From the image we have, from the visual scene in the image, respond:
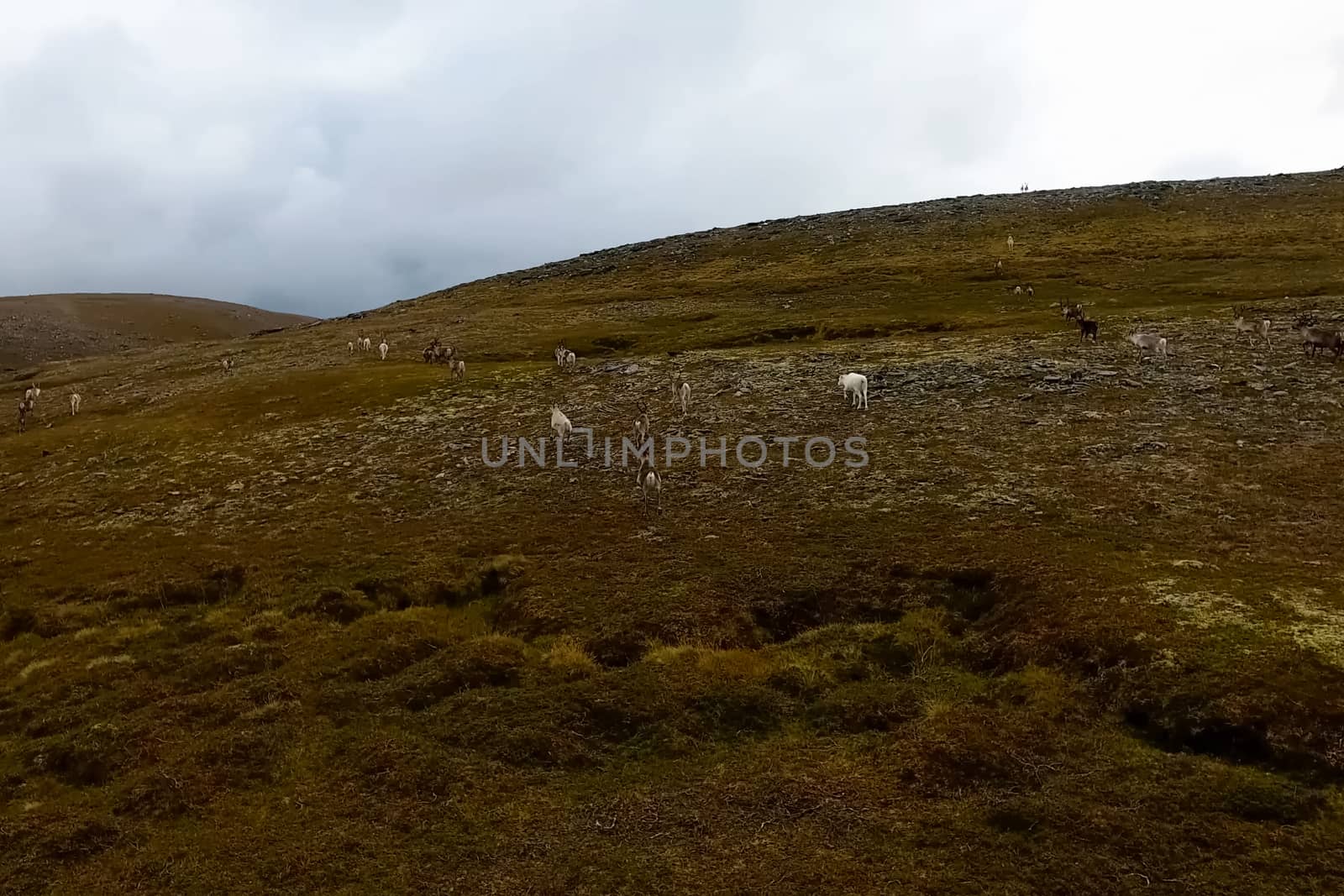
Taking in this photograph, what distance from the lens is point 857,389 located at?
3559 cm

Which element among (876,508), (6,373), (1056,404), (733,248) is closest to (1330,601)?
(876,508)

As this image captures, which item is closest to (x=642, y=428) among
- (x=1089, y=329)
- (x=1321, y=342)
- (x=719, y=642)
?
(x=719, y=642)

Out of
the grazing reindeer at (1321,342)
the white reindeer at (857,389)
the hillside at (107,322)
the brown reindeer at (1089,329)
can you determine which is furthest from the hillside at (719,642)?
the hillside at (107,322)

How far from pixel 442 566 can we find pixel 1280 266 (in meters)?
72.5

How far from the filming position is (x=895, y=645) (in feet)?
58.0

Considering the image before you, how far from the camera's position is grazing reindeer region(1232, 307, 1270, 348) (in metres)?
39.1

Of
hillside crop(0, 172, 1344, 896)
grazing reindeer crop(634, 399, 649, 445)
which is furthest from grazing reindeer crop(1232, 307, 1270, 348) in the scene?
grazing reindeer crop(634, 399, 649, 445)

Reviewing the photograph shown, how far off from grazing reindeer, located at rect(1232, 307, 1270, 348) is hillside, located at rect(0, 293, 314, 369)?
13877cm

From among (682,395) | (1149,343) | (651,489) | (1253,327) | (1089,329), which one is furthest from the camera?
(1089,329)

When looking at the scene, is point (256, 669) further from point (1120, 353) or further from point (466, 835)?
point (1120, 353)

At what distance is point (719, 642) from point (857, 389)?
2001cm

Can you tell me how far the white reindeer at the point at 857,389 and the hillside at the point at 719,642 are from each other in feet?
4.12

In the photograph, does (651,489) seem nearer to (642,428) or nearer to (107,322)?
(642,428)

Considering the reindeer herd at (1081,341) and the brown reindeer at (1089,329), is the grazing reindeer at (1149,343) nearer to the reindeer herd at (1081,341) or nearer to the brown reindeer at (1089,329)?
the reindeer herd at (1081,341)
